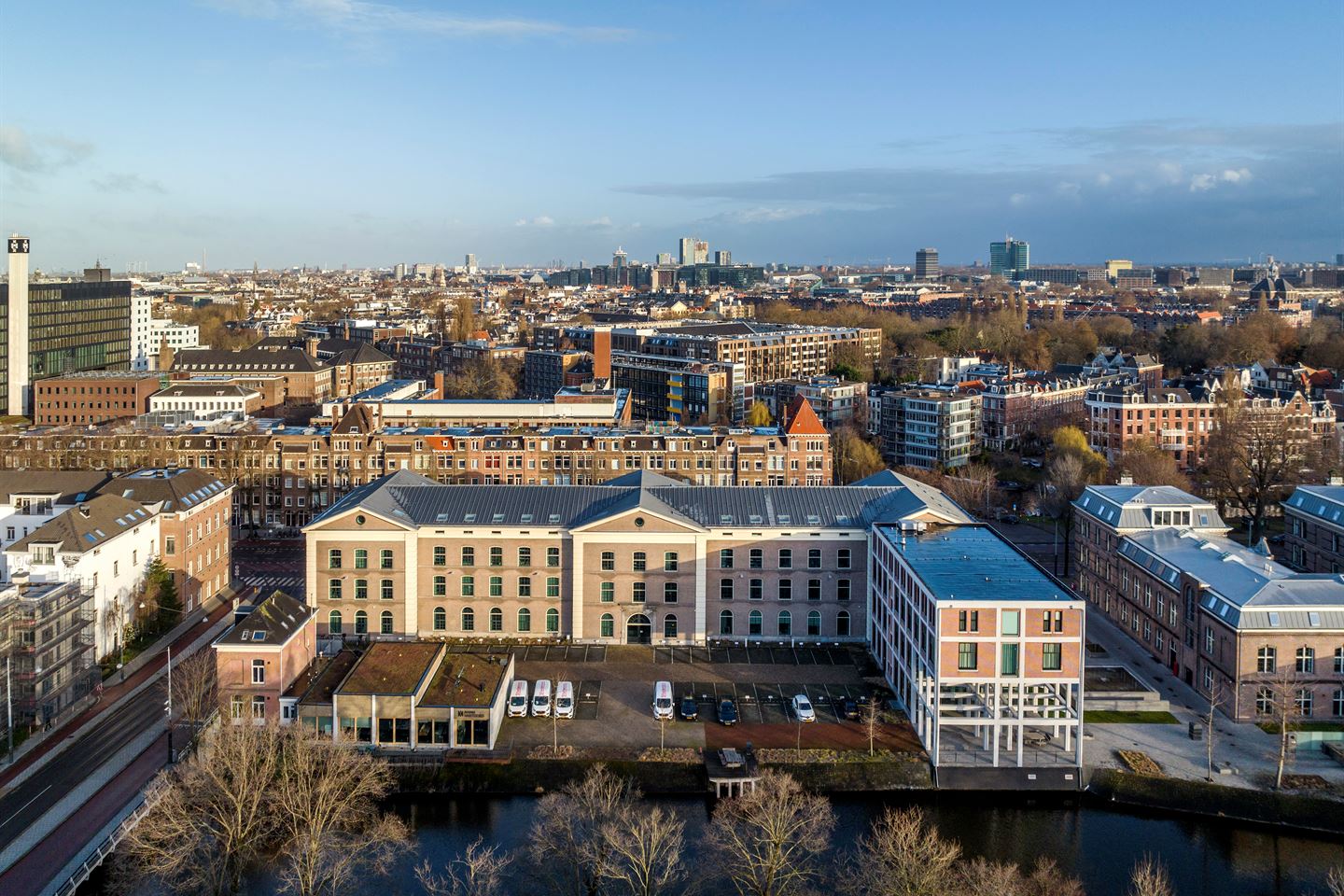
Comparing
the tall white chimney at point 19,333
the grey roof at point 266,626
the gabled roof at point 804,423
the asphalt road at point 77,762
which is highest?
the tall white chimney at point 19,333

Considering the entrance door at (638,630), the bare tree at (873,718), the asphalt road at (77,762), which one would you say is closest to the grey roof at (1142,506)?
the bare tree at (873,718)

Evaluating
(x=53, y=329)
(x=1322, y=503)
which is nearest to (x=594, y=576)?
(x=1322, y=503)

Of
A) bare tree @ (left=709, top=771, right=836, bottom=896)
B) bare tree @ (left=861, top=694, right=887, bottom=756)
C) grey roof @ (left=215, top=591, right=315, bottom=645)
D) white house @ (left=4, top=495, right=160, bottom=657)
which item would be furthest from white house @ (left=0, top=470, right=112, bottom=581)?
bare tree @ (left=861, top=694, right=887, bottom=756)

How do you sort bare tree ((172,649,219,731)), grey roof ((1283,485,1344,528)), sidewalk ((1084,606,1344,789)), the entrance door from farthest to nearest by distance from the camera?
grey roof ((1283,485,1344,528)) → the entrance door → bare tree ((172,649,219,731)) → sidewalk ((1084,606,1344,789))

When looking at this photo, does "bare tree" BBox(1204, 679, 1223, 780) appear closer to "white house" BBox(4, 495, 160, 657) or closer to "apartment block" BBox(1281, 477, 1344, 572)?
"apartment block" BBox(1281, 477, 1344, 572)

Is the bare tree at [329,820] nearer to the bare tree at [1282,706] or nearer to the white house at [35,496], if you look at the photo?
the white house at [35,496]

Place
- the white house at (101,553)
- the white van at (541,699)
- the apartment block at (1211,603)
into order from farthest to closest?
the white house at (101,553)
the white van at (541,699)
the apartment block at (1211,603)

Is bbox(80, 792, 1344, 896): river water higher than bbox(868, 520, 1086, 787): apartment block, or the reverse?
bbox(868, 520, 1086, 787): apartment block
